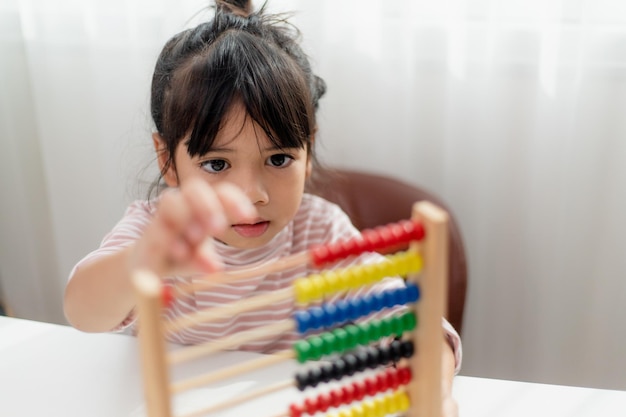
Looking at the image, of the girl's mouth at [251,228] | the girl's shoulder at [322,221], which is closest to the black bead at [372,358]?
the girl's mouth at [251,228]

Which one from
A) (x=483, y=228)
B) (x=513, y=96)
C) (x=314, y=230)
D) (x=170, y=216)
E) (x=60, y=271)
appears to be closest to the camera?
(x=170, y=216)

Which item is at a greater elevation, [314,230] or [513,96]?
[513,96]

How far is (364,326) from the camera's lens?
2.09 ft

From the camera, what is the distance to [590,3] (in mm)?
1191

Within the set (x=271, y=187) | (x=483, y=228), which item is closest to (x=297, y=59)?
(x=271, y=187)

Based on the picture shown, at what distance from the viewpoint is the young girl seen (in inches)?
32.6

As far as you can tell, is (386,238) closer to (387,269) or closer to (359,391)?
(387,269)

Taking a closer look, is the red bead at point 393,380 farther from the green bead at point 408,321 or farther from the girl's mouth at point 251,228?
the girl's mouth at point 251,228

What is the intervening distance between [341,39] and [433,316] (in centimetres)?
83

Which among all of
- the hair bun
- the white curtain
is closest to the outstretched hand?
the hair bun

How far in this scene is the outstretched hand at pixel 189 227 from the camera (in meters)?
0.50

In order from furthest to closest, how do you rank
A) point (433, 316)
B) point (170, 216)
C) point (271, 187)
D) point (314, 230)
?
1. point (314, 230)
2. point (271, 187)
3. point (433, 316)
4. point (170, 216)

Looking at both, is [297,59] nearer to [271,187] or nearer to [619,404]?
[271,187]

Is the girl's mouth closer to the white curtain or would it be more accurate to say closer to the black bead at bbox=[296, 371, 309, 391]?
the black bead at bbox=[296, 371, 309, 391]
